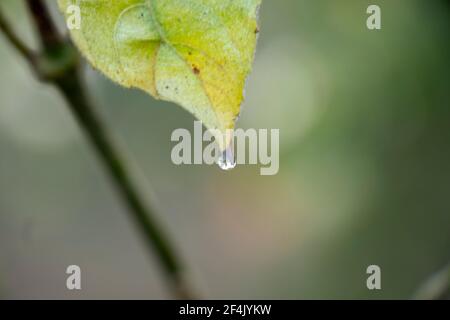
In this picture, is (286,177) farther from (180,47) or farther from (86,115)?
(180,47)

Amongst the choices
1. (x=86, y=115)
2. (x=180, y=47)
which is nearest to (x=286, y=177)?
(x=86, y=115)

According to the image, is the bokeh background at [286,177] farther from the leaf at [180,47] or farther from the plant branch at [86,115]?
the leaf at [180,47]

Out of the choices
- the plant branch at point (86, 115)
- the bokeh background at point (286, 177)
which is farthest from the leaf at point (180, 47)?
the bokeh background at point (286, 177)

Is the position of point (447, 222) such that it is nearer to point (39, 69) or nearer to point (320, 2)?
point (320, 2)

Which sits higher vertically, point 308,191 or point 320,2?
point 320,2

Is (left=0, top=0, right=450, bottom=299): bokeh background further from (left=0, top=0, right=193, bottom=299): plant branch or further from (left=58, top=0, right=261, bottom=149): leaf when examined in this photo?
(left=58, top=0, right=261, bottom=149): leaf
